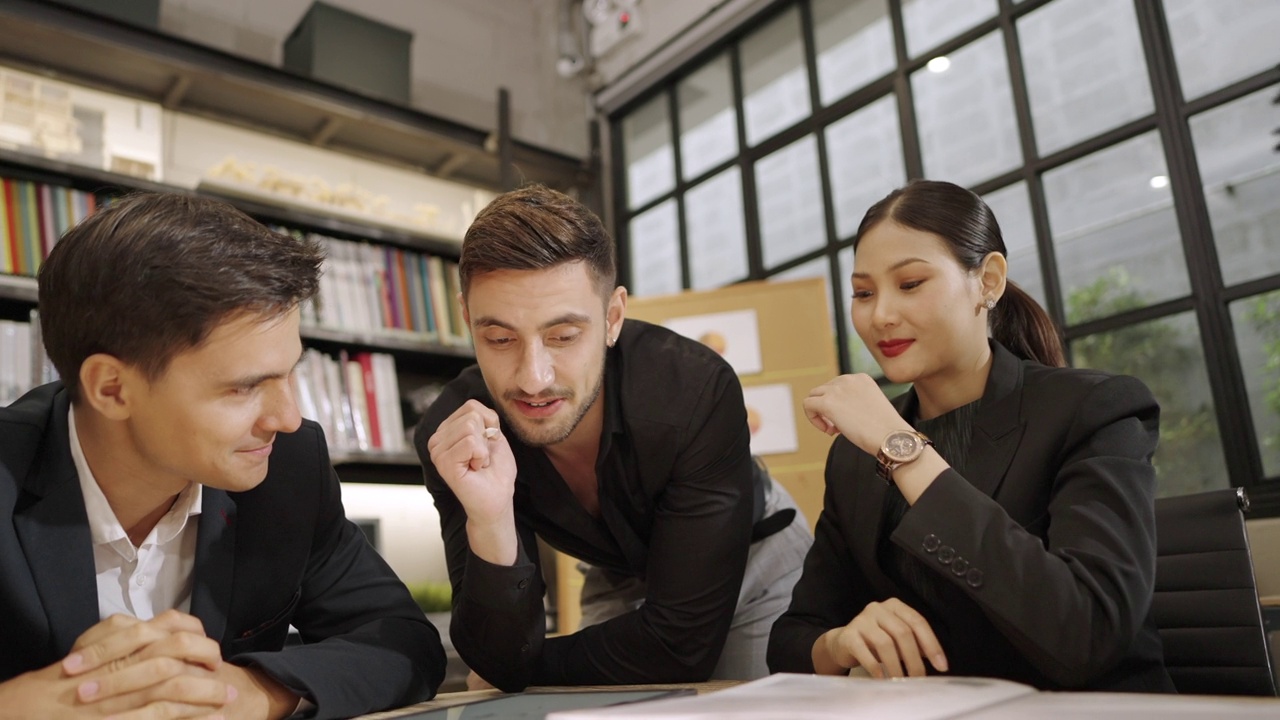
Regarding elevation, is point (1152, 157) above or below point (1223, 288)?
above

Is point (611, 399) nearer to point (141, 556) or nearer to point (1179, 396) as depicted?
point (141, 556)

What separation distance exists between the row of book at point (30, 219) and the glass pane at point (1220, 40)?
3.15 metres

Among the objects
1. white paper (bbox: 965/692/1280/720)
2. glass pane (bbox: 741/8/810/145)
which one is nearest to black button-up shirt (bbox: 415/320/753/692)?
white paper (bbox: 965/692/1280/720)

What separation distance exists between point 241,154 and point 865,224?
2.69 metres

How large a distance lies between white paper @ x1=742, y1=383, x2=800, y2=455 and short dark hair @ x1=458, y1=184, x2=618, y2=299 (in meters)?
1.79

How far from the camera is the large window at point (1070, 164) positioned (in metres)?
2.49

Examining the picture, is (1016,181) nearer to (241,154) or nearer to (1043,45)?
(1043,45)

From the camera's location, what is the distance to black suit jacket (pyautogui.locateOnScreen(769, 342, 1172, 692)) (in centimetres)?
96

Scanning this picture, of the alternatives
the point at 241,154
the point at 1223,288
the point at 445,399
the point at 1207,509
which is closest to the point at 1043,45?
the point at 1223,288

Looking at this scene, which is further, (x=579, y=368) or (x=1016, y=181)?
(x=1016, y=181)

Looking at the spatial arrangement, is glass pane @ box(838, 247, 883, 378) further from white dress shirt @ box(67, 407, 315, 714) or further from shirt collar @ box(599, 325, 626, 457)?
white dress shirt @ box(67, 407, 315, 714)

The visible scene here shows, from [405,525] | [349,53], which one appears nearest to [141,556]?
[405,525]

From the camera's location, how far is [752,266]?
3.80m

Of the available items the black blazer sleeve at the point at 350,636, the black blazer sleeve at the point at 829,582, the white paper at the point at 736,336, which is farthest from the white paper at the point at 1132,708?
the white paper at the point at 736,336
